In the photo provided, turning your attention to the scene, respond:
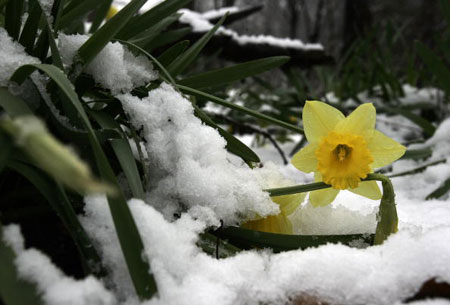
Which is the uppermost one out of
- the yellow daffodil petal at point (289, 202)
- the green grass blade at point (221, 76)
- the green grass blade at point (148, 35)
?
the green grass blade at point (148, 35)

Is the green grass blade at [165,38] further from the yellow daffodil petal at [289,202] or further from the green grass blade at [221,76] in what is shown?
the yellow daffodil petal at [289,202]

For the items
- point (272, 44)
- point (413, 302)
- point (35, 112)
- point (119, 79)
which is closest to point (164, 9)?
point (119, 79)

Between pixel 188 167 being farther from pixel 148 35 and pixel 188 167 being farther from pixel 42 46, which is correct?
pixel 148 35

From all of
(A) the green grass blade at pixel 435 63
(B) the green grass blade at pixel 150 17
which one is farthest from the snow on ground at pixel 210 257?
(A) the green grass blade at pixel 435 63

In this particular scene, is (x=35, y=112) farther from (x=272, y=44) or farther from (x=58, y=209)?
(x=272, y=44)

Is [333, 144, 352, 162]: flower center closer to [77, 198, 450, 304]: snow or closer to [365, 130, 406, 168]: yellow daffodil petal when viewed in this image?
[365, 130, 406, 168]: yellow daffodil petal

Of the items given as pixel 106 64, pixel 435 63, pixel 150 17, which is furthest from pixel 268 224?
pixel 435 63
